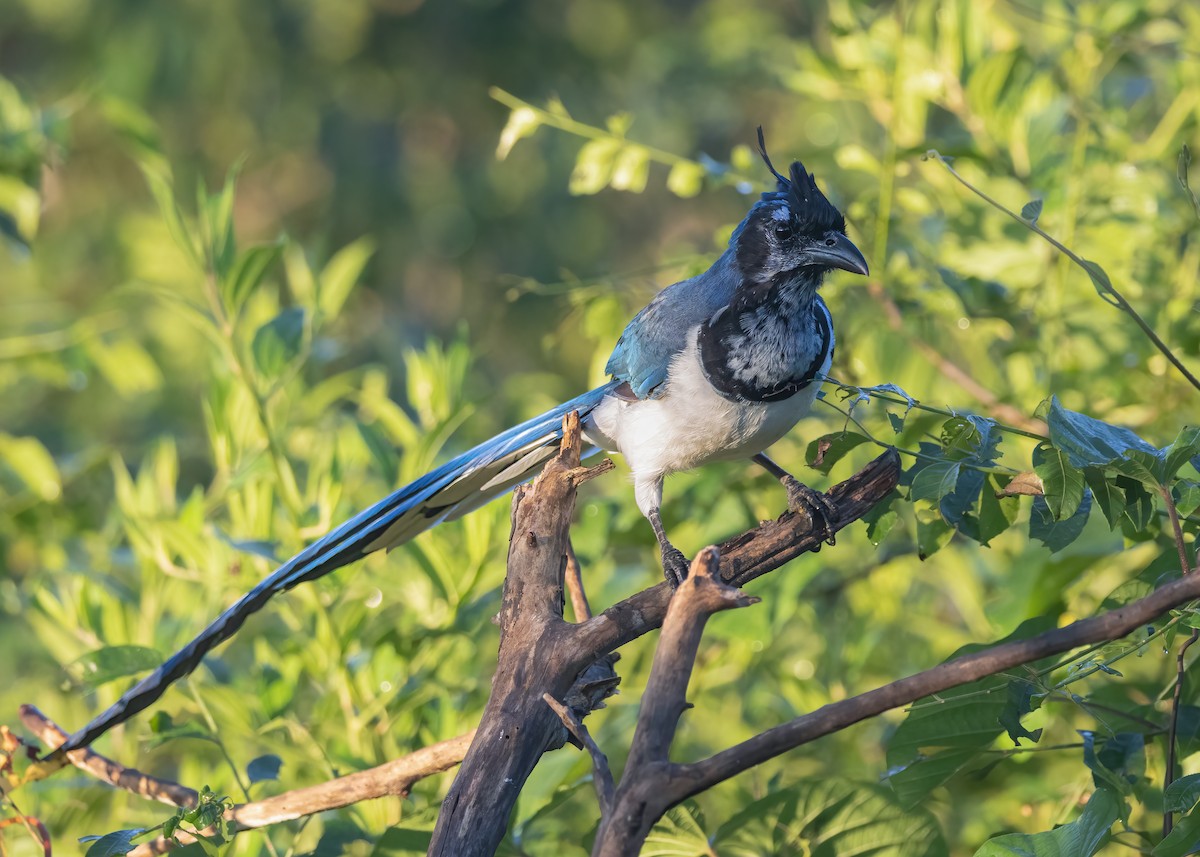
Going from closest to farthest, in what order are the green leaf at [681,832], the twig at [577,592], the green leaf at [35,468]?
the green leaf at [681,832], the twig at [577,592], the green leaf at [35,468]

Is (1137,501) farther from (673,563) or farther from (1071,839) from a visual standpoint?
(673,563)

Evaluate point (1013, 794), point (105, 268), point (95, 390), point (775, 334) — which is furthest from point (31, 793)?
point (105, 268)

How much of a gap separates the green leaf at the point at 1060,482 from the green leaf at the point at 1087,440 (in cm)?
2

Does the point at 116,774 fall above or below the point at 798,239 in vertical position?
below

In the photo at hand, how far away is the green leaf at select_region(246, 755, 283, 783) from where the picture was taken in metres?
2.48

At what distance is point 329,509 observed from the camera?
3.13 meters

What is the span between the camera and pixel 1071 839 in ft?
6.02

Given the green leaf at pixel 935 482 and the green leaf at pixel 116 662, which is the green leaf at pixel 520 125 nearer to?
the green leaf at pixel 116 662

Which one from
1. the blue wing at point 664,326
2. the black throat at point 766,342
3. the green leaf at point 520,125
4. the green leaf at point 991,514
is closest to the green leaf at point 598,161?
the green leaf at point 520,125

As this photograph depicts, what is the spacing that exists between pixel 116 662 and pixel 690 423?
1359 millimetres

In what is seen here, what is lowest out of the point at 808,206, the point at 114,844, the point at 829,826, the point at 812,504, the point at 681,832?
the point at 829,826

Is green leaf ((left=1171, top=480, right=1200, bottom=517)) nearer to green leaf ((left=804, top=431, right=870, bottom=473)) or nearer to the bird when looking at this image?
green leaf ((left=804, top=431, right=870, bottom=473))

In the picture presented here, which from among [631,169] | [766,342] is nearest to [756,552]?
[766,342]

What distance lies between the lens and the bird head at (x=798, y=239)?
9.89ft
